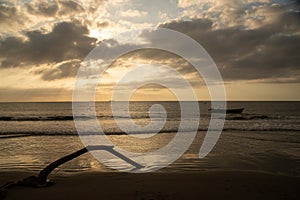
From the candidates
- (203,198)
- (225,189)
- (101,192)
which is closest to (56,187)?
(101,192)

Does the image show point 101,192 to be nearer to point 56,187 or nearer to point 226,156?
point 56,187

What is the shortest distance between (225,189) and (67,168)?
567 centimetres

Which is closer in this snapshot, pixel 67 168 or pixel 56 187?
pixel 56 187

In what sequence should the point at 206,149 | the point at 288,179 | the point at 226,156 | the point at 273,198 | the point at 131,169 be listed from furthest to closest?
the point at 206,149 → the point at 226,156 → the point at 131,169 → the point at 288,179 → the point at 273,198

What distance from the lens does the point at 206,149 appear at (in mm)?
14547

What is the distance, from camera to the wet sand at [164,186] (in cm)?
662

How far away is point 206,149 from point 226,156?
1922 millimetres

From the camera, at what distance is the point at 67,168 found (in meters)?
9.95

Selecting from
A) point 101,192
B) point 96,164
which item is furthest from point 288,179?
point 96,164

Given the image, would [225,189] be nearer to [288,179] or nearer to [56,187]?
[288,179]

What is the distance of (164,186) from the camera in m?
A: 7.47

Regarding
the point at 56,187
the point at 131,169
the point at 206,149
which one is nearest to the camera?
the point at 56,187

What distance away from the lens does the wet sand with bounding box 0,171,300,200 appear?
662 centimetres

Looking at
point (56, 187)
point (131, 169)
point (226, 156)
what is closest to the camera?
point (56, 187)
